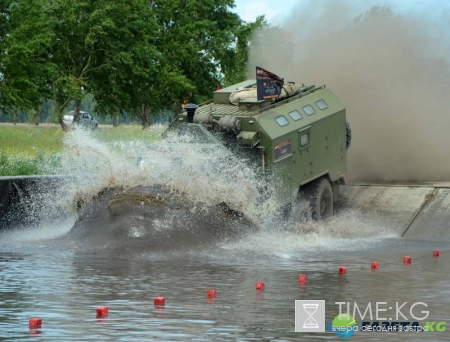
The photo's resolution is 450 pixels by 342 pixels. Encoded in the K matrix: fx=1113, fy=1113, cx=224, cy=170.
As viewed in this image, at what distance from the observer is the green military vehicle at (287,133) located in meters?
21.6

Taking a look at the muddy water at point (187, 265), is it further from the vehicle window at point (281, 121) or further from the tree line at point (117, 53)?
the tree line at point (117, 53)

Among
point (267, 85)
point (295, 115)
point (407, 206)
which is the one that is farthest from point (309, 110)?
point (407, 206)

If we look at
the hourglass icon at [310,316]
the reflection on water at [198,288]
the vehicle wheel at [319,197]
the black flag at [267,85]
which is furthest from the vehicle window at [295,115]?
the hourglass icon at [310,316]

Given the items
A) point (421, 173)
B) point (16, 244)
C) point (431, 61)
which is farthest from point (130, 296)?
point (431, 61)

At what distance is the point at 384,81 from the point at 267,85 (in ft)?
22.1

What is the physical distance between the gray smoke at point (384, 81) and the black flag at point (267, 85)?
500cm

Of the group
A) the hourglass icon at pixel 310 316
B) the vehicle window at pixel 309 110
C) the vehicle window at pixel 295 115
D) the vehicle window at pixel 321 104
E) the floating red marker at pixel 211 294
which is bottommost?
the hourglass icon at pixel 310 316

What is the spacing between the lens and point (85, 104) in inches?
6772

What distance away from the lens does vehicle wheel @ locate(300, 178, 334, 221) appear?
22.8 metres

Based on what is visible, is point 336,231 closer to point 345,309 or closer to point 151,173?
point 151,173

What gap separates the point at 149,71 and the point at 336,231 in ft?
107

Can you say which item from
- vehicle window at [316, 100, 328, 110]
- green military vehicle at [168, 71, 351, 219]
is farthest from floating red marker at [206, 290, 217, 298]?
vehicle window at [316, 100, 328, 110]

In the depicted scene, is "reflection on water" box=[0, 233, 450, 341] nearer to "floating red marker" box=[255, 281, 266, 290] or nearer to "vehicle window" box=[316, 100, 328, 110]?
"floating red marker" box=[255, 281, 266, 290]

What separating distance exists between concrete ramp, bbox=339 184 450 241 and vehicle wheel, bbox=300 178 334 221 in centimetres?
94
